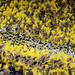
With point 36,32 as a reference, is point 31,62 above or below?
below

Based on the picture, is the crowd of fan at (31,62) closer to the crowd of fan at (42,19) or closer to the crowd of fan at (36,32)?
the crowd of fan at (36,32)

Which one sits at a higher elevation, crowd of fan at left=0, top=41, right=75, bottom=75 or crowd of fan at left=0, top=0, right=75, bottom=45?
crowd of fan at left=0, top=0, right=75, bottom=45

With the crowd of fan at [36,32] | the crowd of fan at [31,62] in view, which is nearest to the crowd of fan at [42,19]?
the crowd of fan at [36,32]

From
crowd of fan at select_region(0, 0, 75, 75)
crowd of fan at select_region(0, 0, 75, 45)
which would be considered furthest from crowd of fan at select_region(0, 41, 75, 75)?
crowd of fan at select_region(0, 0, 75, 45)

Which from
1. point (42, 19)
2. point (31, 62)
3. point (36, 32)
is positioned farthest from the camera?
point (42, 19)

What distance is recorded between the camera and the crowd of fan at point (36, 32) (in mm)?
6945

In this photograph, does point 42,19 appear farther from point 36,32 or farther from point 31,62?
point 31,62

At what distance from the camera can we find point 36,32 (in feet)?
32.5

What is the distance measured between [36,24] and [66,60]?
2774 mm

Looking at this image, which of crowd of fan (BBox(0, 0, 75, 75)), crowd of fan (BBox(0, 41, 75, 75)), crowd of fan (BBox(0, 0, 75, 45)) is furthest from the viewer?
crowd of fan (BBox(0, 0, 75, 45))

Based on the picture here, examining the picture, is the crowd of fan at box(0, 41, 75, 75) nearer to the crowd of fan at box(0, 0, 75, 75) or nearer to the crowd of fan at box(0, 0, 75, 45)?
the crowd of fan at box(0, 0, 75, 75)

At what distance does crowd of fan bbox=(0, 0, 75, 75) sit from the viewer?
6945mm

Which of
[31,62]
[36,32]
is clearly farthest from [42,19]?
[31,62]

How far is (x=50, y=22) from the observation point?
10484mm
